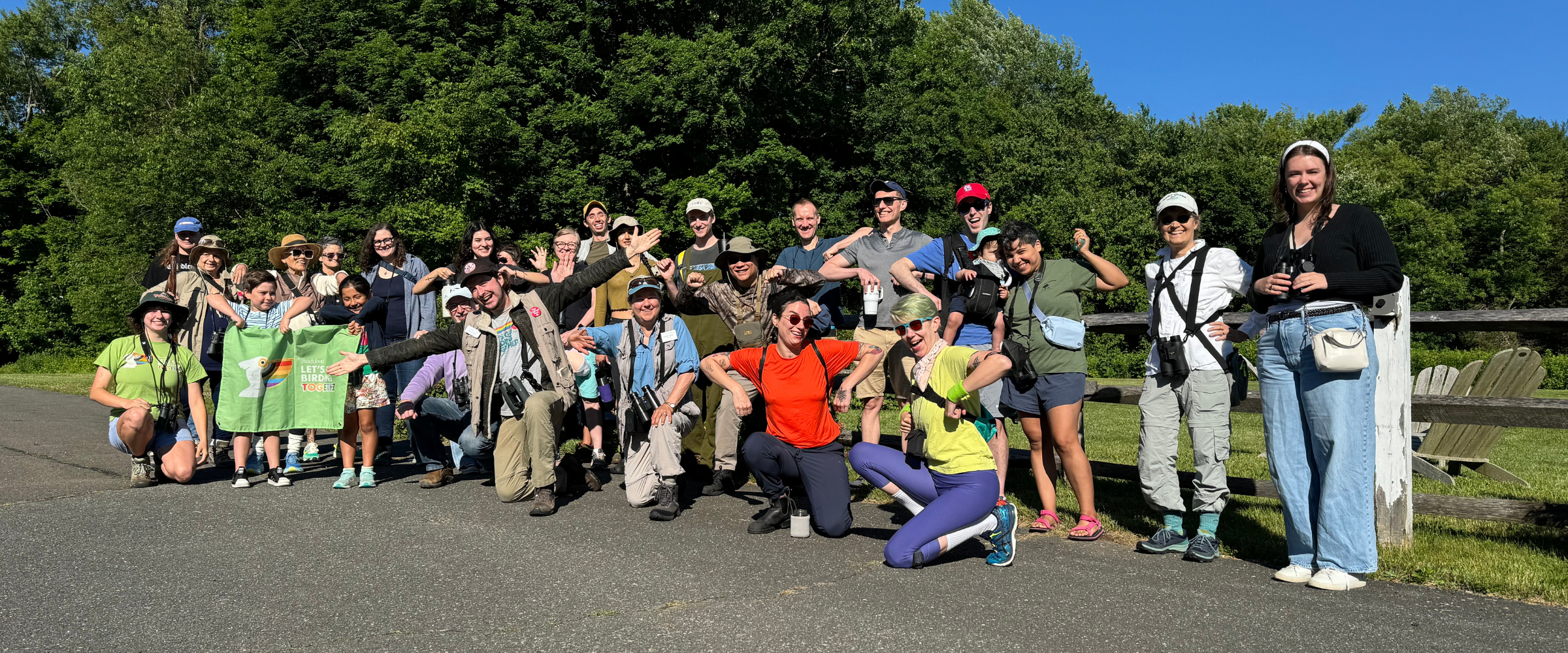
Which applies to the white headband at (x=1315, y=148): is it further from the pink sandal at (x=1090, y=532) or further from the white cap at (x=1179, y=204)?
the pink sandal at (x=1090, y=532)

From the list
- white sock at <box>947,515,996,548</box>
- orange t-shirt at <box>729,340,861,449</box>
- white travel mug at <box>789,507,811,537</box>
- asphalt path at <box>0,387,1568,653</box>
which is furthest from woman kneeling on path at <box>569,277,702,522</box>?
white sock at <box>947,515,996,548</box>

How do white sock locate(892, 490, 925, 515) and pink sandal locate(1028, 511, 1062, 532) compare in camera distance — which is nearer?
white sock locate(892, 490, 925, 515)

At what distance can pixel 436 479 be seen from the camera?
26.1 ft

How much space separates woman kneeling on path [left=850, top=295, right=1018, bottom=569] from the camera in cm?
528

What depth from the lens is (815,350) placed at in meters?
6.44

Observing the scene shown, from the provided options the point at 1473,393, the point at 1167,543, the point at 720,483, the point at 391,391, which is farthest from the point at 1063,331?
the point at 1473,393

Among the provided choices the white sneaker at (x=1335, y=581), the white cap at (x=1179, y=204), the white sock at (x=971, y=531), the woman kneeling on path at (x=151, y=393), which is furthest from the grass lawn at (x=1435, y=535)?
the woman kneeling on path at (x=151, y=393)

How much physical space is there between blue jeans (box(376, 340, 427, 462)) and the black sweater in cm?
693

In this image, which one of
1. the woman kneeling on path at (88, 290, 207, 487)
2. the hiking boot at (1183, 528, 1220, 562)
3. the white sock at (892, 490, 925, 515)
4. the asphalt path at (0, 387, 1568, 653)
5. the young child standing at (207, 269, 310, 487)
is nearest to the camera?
the asphalt path at (0, 387, 1568, 653)

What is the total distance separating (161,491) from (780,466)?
15.7 feet

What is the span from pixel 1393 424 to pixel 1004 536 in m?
2.14

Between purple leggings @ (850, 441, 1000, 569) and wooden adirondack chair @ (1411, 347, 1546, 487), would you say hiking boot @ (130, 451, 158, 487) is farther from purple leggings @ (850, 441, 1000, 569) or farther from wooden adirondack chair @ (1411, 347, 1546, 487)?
wooden adirondack chair @ (1411, 347, 1546, 487)

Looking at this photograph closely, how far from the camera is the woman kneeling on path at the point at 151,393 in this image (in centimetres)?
785

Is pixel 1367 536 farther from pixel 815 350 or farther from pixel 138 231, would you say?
pixel 138 231
